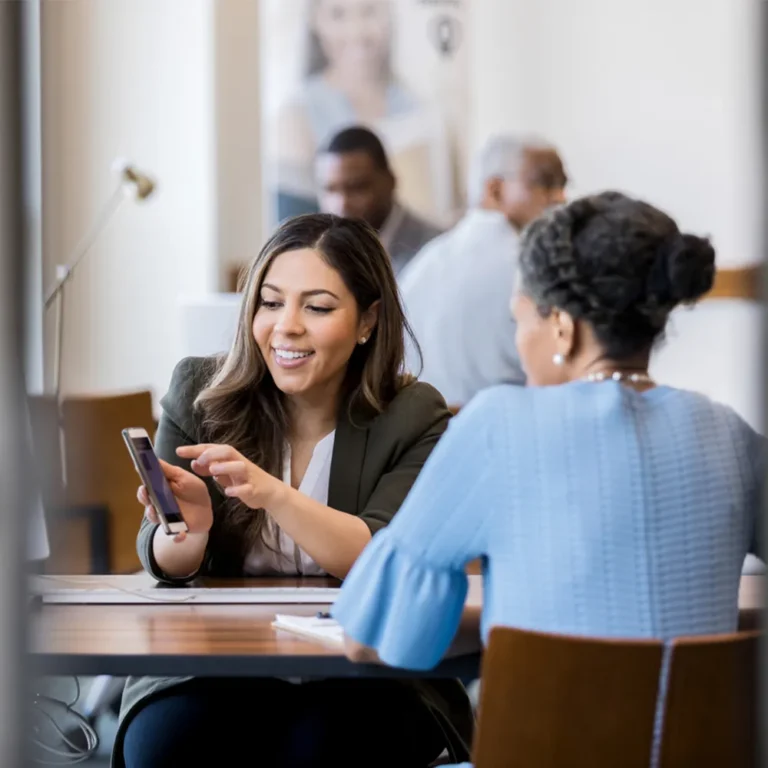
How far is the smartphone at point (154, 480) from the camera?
1.61m

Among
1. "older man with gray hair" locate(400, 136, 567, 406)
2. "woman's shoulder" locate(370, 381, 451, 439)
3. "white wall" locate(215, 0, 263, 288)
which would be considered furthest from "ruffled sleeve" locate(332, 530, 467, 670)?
"white wall" locate(215, 0, 263, 288)

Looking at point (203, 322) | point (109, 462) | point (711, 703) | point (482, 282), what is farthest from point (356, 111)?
point (711, 703)

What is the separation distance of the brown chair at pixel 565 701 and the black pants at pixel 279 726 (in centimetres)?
55

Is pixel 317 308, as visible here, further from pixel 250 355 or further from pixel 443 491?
pixel 443 491

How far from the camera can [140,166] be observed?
16.8ft

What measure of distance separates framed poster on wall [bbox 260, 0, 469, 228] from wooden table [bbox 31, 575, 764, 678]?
3873mm

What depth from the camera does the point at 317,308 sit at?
6.39 ft

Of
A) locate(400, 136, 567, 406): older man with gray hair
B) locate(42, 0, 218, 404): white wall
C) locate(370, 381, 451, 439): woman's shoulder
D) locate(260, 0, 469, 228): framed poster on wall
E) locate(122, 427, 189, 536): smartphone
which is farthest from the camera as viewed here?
locate(260, 0, 469, 228): framed poster on wall

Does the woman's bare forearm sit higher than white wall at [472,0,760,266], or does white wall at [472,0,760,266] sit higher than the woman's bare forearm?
white wall at [472,0,760,266]

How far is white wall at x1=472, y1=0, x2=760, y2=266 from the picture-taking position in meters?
5.27

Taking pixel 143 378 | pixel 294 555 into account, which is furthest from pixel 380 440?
pixel 143 378

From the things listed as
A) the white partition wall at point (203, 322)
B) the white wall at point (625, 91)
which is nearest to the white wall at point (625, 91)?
the white wall at point (625, 91)

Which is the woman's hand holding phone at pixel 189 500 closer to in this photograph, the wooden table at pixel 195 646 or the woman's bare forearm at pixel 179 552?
the woman's bare forearm at pixel 179 552

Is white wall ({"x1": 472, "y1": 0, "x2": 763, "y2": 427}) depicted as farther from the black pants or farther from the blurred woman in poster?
the black pants
